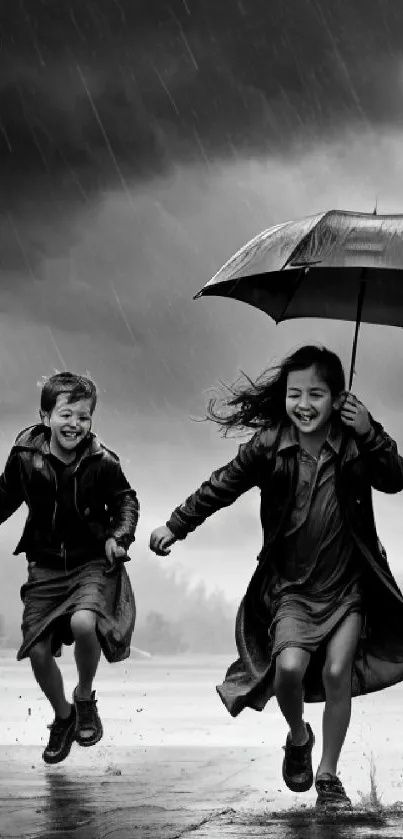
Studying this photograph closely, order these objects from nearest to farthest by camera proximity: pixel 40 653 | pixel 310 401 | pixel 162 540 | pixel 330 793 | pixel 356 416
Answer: pixel 330 793 → pixel 356 416 → pixel 310 401 → pixel 162 540 → pixel 40 653

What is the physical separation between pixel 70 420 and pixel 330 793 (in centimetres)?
257

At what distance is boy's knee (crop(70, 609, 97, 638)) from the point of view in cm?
768

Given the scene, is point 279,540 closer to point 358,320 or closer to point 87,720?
point 358,320

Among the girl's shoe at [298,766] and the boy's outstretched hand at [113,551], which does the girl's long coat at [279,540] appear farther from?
the boy's outstretched hand at [113,551]

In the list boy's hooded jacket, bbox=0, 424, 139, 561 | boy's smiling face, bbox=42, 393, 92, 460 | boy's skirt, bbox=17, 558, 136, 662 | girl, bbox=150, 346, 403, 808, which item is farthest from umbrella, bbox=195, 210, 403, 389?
boy's skirt, bbox=17, 558, 136, 662

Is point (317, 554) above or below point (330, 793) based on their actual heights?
above

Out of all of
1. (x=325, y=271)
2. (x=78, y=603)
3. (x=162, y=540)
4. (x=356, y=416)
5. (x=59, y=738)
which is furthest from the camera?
(x=59, y=738)

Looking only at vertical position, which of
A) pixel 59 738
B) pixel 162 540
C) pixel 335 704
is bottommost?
pixel 59 738

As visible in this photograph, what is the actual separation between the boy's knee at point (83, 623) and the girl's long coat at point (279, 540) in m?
0.90

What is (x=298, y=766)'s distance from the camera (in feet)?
22.3

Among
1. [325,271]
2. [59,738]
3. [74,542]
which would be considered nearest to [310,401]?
[325,271]

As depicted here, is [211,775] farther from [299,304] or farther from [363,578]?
[299,304]

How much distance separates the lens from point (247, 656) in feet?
23.5

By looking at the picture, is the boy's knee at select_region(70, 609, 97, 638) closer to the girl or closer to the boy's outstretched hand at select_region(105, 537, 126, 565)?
the boy's outstretched hand at select_region(105, 537, 126, 565)
